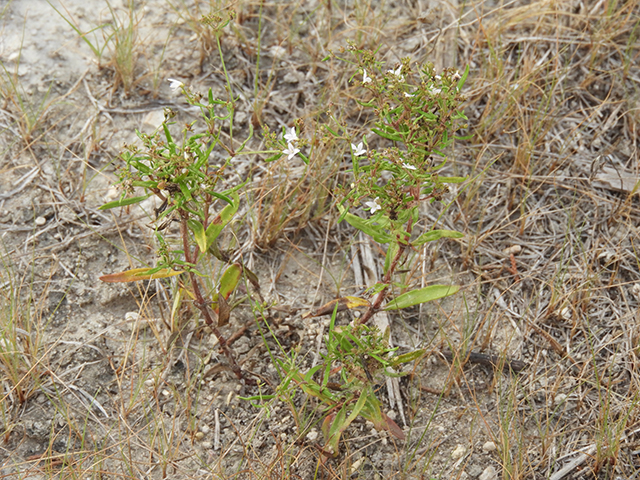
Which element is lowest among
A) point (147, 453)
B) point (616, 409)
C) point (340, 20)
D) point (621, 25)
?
→ point (616, 409)

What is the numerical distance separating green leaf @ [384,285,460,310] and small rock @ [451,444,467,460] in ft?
2.24

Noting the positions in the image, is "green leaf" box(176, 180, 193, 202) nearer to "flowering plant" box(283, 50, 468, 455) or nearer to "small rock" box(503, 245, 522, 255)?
"flowering plant" box(283, 50, 468, 455)

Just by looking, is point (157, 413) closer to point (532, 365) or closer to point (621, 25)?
point (532, 365)

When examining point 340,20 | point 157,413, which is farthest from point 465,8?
point 157,413

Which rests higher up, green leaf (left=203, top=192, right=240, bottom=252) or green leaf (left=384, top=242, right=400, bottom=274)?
green leaf (left=203, top=192, right=240, bottom=252)

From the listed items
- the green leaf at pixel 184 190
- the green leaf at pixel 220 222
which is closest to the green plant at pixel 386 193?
the green leaf at pixel 220 222

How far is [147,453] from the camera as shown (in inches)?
101

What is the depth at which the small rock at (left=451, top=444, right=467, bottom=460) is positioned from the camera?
261 cm

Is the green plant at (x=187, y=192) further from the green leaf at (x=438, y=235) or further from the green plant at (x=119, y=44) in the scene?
the green plant at (x=119, y=44)

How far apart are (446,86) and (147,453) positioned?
193 centimetres

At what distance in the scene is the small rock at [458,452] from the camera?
8.57 ft

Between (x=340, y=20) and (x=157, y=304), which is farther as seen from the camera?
(x=340, y=20)

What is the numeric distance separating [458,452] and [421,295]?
0.72 metres

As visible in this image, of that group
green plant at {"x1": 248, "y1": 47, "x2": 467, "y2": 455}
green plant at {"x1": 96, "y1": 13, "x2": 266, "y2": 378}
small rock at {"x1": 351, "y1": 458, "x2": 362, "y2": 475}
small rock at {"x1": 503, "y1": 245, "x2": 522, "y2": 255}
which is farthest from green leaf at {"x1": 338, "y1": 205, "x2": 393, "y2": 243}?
small rock at {"x1": 503, "y1": 245, "x2": 522, "y2": 255}
